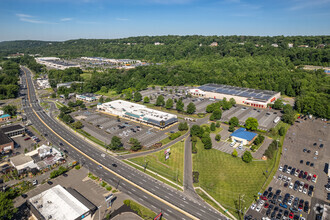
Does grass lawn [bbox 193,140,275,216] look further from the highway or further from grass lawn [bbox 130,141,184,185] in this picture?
the highway

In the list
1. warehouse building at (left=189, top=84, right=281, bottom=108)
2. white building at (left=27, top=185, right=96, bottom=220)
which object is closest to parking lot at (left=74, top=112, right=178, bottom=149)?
white building at (left=27, top=185, right=96, bottom=220)

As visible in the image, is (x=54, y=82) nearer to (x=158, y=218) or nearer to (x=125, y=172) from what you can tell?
(x=125, y=172)

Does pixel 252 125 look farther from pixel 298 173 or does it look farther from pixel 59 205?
pixel 59 205

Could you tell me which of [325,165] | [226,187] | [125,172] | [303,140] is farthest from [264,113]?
[125,172]

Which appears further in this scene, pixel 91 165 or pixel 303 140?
pixel 303 140

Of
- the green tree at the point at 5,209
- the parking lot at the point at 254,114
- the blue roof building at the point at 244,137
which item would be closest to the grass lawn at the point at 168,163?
the blue roof building at the point at 244,137

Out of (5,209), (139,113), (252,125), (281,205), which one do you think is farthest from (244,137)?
(5,209)

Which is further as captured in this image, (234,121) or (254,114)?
(254,114)
